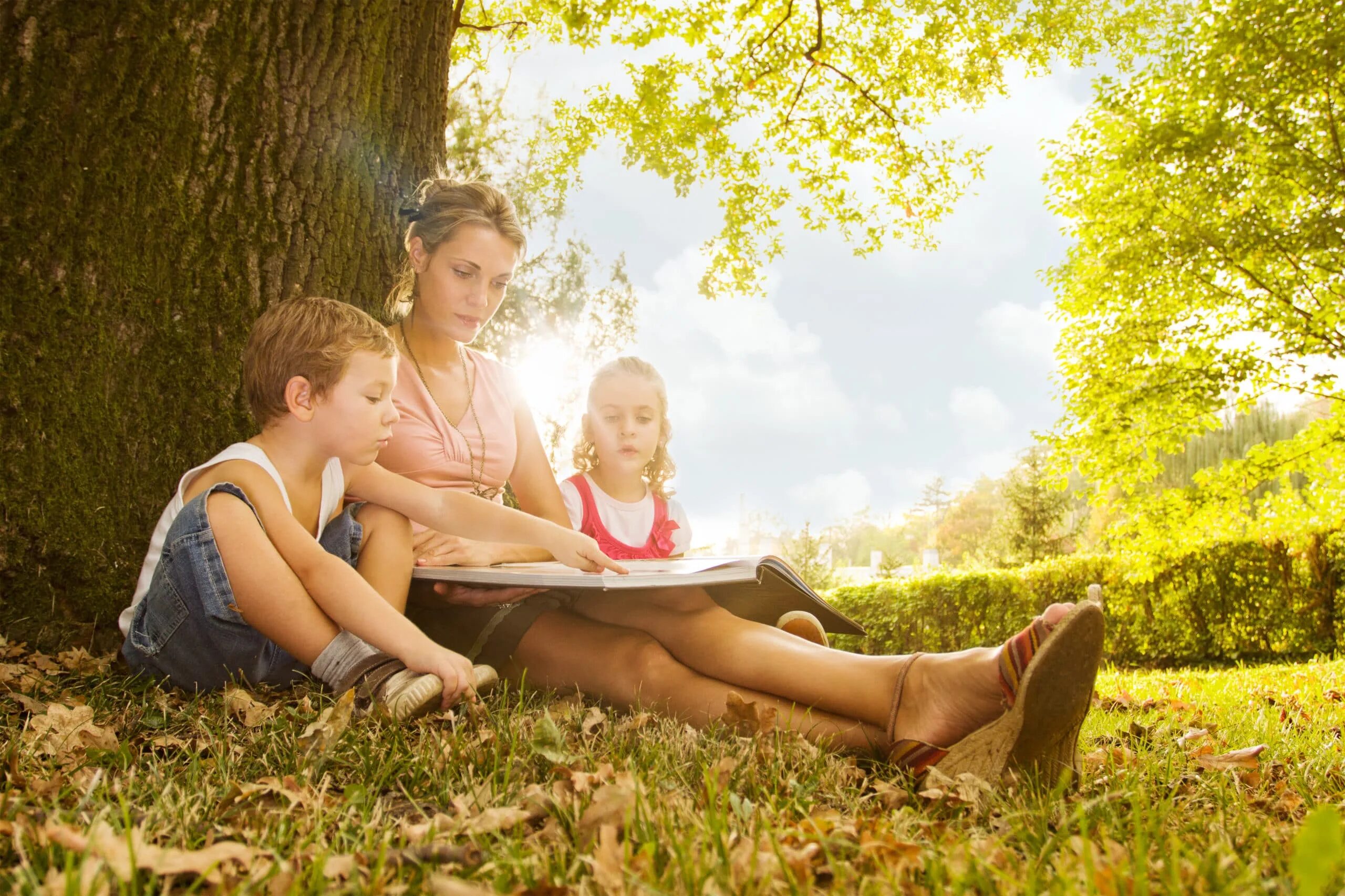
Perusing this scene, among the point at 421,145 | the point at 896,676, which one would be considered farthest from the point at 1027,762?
the point at 421,145

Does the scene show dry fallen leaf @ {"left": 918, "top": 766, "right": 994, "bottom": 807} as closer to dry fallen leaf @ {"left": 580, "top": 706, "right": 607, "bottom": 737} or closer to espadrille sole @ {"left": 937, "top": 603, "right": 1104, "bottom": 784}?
espadrille sole @ {"left": 937, "top": 603, "right": 1104, "bottom": 784}

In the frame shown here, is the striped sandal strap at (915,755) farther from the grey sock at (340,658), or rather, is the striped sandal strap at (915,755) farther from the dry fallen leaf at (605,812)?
the grey sock at (340,658)

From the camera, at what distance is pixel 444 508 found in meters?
2.79

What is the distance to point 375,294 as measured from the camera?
3.30 metres

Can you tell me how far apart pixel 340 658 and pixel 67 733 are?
1.97 ft

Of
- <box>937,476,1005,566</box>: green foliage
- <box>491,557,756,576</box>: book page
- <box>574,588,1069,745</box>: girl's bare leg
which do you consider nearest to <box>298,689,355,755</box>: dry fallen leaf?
<box>491,557,756,576</box>: book page

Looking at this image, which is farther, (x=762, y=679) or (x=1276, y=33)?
(x=1276, y=33)

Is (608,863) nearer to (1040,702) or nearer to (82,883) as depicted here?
(82,883)

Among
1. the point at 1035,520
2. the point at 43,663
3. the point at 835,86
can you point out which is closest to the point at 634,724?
the point at 43,663

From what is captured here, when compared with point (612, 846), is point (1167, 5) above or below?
above

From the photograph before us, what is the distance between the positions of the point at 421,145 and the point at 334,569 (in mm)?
2050

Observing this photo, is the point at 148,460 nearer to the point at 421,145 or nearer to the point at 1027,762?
the point at 421,145

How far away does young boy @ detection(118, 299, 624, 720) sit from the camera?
88.2 inches

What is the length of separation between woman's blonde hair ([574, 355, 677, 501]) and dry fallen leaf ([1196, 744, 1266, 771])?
8.14ft
